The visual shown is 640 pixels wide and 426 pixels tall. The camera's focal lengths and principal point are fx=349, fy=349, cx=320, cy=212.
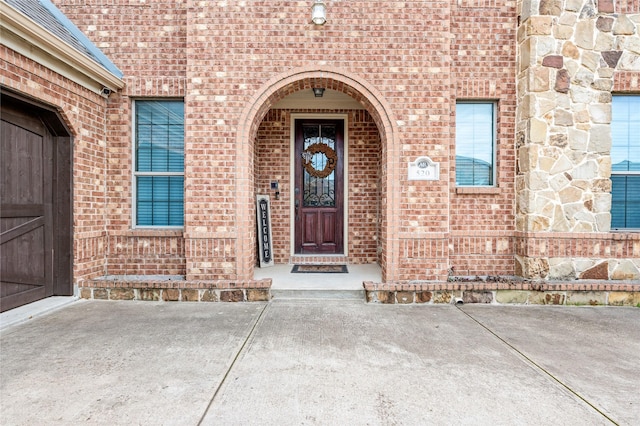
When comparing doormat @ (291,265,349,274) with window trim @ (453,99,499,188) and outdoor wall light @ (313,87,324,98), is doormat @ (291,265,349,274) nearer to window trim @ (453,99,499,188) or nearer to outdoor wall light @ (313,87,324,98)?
window trim @ (453,99,499,188)

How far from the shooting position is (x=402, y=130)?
4738mm

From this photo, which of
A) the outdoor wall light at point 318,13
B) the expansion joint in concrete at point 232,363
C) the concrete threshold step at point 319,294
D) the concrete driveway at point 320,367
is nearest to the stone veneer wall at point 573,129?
the concrete driveway at point 320,367

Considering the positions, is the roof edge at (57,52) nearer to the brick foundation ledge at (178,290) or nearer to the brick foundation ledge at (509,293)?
the brick foundation ledge at (178,290)

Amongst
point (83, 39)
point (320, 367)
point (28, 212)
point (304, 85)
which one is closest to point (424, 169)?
point (304, 85)

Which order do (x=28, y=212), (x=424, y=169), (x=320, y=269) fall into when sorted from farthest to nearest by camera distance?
1. (x=320, y=269)
2. (x=424, y=169)
3. (x=28, y=212)

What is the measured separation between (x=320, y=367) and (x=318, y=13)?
4.20 metres

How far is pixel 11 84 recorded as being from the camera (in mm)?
3555

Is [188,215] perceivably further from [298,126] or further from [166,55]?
[298,126]

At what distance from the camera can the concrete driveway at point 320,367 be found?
216 cm

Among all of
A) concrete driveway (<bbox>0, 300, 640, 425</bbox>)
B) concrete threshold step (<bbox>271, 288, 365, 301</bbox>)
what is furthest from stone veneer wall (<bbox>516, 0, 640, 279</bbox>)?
concrete threshold step (<bbox>271, 288, 365, 301</bbox>)

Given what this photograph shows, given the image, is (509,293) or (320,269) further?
(320,269)

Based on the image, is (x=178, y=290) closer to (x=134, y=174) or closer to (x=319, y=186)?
(x=134, y=174)

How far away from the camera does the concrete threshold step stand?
15.1 ft

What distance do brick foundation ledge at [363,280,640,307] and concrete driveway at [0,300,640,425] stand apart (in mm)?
293
